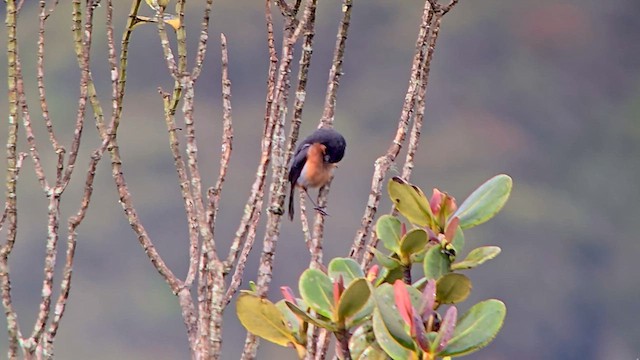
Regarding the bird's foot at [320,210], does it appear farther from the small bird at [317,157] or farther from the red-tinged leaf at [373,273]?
the small bird at [317,157]

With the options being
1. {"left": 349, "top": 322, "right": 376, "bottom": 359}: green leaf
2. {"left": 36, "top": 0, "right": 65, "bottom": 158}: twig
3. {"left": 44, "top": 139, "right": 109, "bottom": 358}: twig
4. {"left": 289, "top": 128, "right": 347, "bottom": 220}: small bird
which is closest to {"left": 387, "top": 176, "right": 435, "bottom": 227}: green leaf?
{"left": 349, "top": 322, "right": 376, "bottom": 359}: green leaf

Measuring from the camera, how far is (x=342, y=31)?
4.20ft

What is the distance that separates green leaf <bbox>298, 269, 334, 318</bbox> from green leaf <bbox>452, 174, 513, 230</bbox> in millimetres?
181

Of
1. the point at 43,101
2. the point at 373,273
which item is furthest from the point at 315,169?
the point at 373,273

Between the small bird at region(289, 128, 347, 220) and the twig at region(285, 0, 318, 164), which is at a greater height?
the small bird at region(289, 128, 347, 220)

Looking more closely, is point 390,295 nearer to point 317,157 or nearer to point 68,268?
point 68,268

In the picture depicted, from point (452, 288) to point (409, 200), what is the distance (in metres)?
0.11

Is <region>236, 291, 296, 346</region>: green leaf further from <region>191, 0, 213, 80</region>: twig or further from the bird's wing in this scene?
the bird's wing

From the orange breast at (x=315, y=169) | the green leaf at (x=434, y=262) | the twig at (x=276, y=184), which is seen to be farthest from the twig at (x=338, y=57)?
the orange breast at (x=315, y=169)

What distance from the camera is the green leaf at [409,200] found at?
3.19 feet

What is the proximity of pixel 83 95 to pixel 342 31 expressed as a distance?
0.40 meters

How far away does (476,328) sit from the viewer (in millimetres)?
847

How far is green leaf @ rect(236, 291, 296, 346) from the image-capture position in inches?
37.1

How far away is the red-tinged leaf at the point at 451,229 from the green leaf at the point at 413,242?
0.02 meters
